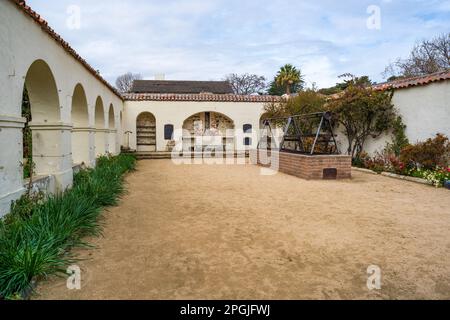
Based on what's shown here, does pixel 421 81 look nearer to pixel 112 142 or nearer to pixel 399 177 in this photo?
pixel 399 177

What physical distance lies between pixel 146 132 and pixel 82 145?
9.84 meters

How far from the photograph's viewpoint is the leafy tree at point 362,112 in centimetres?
1122

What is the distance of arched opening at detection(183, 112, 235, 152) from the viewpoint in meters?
18.7

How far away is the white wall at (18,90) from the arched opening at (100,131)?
4.52 meters

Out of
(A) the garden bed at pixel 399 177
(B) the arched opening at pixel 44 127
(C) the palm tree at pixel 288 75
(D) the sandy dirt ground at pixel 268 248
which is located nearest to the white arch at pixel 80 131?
(B) the arched opening at pixel 44 127

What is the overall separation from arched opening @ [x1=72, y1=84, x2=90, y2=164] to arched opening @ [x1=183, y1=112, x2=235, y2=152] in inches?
388

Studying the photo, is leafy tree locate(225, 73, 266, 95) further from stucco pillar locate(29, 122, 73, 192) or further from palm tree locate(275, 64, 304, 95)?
stucco pillar locate(29, 122, 73, 192)

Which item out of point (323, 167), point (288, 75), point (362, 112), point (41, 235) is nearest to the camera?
point (41, 235)

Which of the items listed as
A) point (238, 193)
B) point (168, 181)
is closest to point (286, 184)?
point (238, 193)

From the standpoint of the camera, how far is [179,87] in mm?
25578

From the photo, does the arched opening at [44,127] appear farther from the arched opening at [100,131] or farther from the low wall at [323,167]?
the low wall at [323,167]

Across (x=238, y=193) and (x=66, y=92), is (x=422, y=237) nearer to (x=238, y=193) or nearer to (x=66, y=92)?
(x=238, y=193)
